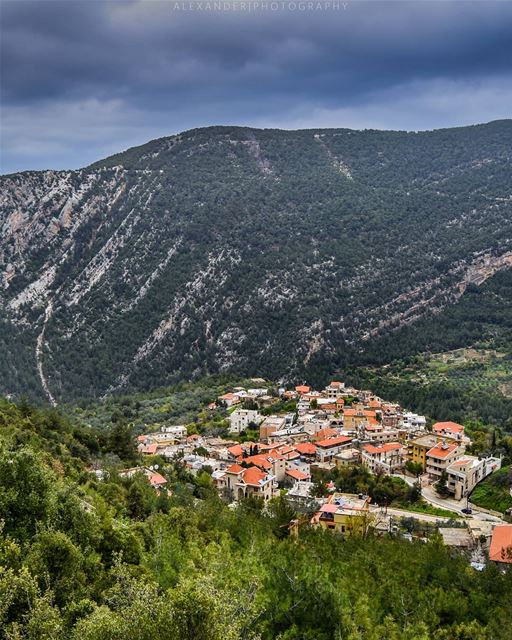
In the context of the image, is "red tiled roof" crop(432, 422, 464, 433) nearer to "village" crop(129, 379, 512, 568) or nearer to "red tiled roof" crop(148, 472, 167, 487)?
"village" crop(129, 379, 512, 568)

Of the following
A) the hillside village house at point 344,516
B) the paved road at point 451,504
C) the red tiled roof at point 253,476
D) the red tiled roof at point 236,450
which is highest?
the hillside village house at point 344,516

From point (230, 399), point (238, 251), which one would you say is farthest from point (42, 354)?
point (230, 399)

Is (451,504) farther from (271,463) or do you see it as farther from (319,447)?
(271,463)

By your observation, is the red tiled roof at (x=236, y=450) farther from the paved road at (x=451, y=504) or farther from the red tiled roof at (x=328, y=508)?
the red tiled roof at (x=328, y=508)

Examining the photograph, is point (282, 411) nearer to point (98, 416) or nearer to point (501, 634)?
point (98, 416)

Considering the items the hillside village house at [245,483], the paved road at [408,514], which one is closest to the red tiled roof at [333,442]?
the hillside village house at [245,483]
